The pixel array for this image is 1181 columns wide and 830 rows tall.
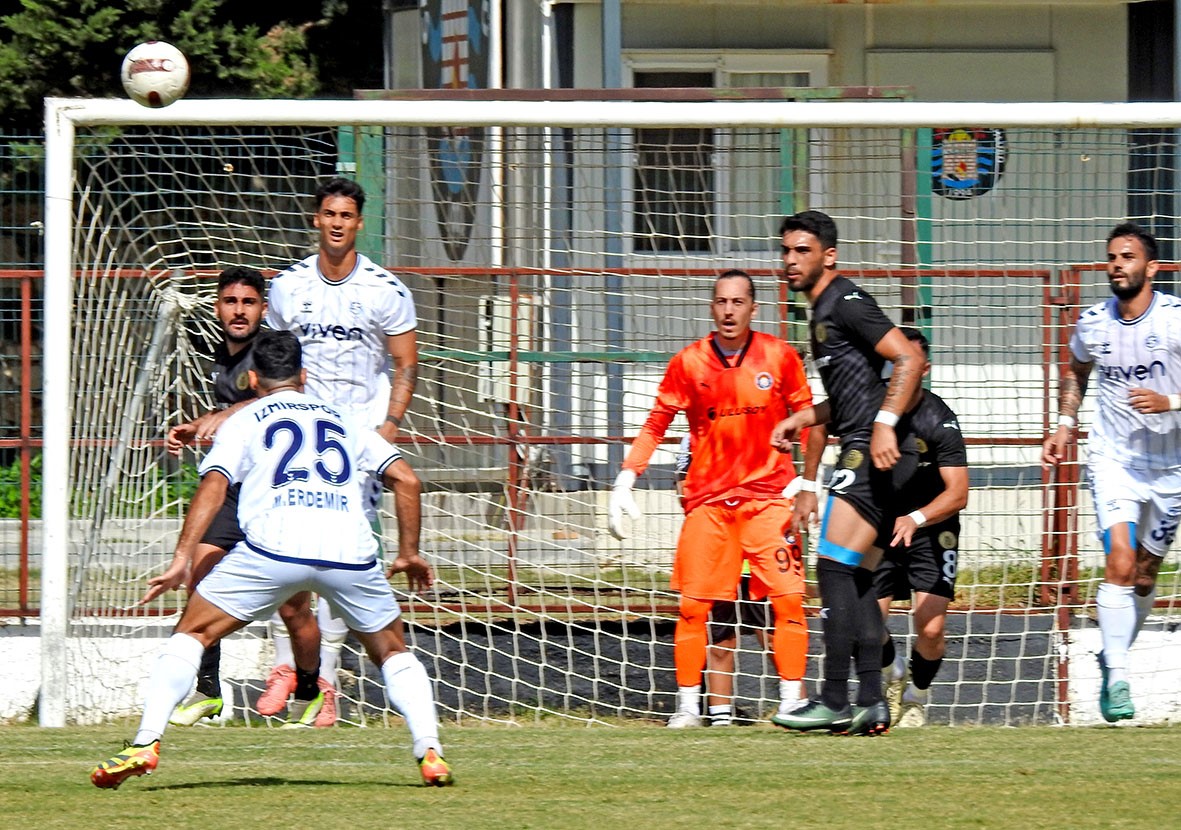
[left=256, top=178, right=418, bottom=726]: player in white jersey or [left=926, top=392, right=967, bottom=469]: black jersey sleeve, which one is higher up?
[left=256, top=178, right=418, bottom=726]: player in white jersey

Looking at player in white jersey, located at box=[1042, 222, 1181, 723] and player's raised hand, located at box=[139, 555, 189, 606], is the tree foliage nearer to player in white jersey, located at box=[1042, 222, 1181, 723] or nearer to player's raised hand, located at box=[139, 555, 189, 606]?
player in white jersey, located at box=[1042, 222, 1181, 723]

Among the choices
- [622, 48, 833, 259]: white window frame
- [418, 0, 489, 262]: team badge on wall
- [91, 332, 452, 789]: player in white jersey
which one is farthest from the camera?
[622, 48, 833, 259]: white window frame

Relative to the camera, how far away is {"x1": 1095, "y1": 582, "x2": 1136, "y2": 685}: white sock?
7.91 m

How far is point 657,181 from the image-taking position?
9.71 m

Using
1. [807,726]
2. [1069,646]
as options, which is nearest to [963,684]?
[1069,646]

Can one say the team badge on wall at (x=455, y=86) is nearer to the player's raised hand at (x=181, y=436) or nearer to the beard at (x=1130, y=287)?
the player's raised hand at (x=181, y=436)

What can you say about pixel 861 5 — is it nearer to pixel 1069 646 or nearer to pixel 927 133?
pixel 927 133

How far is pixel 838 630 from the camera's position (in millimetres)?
6746

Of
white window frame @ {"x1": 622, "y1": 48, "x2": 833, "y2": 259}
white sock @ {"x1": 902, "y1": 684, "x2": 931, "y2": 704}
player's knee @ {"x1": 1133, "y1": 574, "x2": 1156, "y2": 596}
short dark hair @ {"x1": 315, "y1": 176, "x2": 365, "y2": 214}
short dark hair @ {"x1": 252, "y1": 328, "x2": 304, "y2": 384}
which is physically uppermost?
white window frame @ {"x1": 622, "y1": 48, "x2": 833, "y2": 259}

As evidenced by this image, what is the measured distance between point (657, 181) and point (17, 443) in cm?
368

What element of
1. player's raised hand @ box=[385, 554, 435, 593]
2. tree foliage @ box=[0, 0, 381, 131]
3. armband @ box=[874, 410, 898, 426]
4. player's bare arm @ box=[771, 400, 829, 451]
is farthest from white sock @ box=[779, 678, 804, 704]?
tree foliage @ box=[0, 0, 381, 131]

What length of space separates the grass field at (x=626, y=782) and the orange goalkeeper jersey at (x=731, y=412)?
1252 millimetres

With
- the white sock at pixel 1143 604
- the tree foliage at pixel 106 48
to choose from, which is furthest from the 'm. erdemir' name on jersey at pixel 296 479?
the tree foliage at pixel 106 48

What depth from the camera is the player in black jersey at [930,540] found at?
7.86 m
